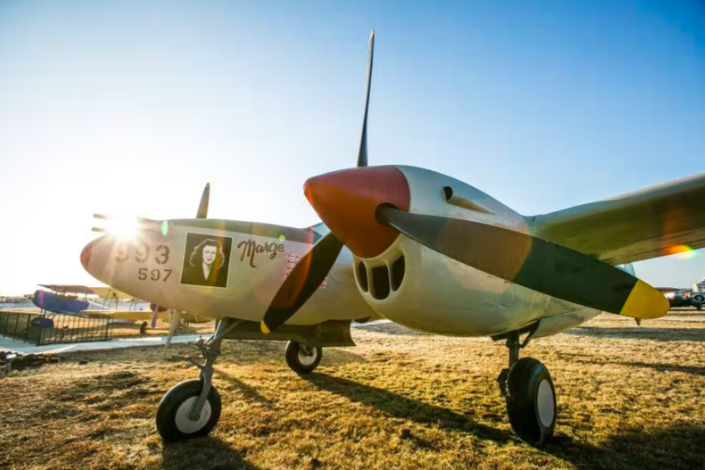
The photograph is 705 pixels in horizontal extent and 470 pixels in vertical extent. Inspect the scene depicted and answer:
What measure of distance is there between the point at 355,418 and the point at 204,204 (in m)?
4.63

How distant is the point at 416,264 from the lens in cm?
303

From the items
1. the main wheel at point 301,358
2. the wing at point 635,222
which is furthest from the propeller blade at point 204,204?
the wing at point 635,222

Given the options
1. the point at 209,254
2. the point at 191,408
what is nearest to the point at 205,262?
the point at 209,254

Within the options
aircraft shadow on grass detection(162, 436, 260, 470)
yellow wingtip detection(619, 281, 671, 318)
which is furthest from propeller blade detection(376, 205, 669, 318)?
aircraft shadow on grass detection(162, 436, 260, 470)

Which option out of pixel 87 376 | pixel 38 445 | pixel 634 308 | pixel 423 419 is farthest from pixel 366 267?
pixel 87 376

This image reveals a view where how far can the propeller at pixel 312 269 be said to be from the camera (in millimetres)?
4266

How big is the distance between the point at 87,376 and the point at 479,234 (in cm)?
858

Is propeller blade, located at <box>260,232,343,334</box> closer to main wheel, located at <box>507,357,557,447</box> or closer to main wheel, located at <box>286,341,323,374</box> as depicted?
main wheel, located at <box>507,357,557,447</box>

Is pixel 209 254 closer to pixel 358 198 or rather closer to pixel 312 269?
pixel 312 269

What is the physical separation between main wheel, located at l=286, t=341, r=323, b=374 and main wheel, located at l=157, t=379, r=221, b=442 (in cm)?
341

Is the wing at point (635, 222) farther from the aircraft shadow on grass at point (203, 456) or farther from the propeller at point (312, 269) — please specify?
the aircraft shadow on grass at point (203, 456)

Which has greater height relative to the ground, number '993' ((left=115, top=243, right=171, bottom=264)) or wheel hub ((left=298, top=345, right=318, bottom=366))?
number '993' ((left=115, top=243, right=171, bottom=264))

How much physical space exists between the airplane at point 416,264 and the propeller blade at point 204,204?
1.16 meters

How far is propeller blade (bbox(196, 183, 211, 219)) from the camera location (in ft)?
20.6
